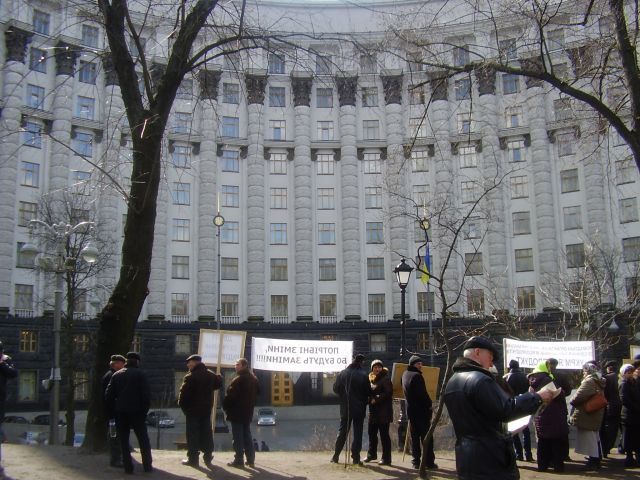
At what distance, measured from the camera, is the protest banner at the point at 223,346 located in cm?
1450

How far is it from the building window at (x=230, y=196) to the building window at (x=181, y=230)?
2.93m

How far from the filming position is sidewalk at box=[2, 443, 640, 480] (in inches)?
382

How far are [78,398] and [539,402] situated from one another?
44122 mm

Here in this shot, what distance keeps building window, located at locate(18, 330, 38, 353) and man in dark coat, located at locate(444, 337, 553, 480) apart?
42.8 metres

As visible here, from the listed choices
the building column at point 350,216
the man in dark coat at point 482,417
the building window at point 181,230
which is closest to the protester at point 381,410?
the man in dark coat at point 482,417

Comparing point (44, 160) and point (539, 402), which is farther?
point (44, 160)

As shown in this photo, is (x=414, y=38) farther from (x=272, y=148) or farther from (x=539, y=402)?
(x=272, y=148)

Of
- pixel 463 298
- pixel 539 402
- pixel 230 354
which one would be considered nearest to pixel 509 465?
pixel 539 402

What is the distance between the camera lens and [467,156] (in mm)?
50125

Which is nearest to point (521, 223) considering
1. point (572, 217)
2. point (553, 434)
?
point (572, 217)

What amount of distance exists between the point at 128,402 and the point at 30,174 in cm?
3964

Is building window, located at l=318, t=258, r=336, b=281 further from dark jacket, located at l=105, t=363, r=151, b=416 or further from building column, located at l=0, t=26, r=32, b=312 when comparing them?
dark jacket, located at l=105, t=363, r=151, b=416

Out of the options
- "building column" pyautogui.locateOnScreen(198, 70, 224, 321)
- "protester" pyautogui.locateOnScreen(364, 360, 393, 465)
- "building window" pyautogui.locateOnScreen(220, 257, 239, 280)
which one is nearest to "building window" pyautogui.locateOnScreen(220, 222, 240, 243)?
"building column" pyautogui.locateOnScreen(198, 70, 224, 321)

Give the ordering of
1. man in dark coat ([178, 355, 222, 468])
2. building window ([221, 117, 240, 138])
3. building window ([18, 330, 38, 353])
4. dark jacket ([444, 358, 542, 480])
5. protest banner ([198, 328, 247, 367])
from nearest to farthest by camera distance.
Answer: dark jacket ([444, 358, 542, 480]), man in dark coat ([178, 355, 222, 468]), protest banner ([198, 328, 247, 367]), building window ([18, 330, 38, 353]), building window ([221, 117, 240, 138])
